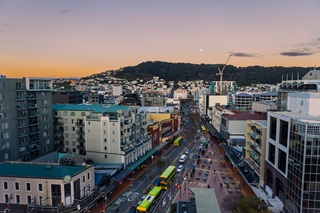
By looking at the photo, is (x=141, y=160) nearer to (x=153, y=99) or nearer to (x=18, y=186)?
(x=18, y=186)

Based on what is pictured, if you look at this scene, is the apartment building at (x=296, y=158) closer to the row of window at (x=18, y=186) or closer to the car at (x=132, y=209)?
the car at (x=132, y=209)

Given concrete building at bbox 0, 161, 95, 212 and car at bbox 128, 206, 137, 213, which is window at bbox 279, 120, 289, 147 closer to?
car at bbox 128, 206, 137, 213

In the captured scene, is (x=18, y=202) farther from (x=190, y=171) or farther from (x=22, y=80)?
(x=190, y=171)

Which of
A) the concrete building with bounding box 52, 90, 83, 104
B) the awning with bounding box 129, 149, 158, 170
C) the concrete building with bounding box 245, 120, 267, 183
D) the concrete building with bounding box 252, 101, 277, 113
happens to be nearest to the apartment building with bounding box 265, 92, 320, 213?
the concrete building with bounding box 245, 120, 267, 183

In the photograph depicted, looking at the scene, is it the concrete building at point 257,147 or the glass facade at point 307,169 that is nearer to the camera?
the glass facade at point 307,169

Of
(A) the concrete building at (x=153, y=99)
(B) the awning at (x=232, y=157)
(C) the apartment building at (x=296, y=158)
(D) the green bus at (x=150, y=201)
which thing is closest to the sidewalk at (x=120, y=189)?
(D) the green bus at (x=150, y=201)

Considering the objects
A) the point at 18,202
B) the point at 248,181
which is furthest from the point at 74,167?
the point at 248,181
